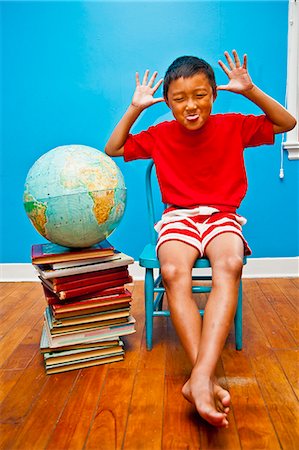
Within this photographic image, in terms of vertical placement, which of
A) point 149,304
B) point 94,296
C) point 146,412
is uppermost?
point 94,296

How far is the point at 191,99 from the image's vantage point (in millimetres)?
1969

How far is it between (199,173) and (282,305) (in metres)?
1.11

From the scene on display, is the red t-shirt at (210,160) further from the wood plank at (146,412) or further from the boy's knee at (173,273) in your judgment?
the wood plank at (146,412)

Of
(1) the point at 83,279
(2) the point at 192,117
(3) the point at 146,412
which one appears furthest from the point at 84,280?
(2) the point at 192,117

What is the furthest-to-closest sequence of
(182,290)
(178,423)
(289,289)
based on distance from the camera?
(289,289) → (182,290) → (178,423)

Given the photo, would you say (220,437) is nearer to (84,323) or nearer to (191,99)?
(84,323)

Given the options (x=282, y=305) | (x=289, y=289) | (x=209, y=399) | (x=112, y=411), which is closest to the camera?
(x=209, y=399)

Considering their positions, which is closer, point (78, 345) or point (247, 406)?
point (247, 406)

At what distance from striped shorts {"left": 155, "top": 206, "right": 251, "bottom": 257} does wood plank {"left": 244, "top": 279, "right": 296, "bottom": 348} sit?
0.53 meters

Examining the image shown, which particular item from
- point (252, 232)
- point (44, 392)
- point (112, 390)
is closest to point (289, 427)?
point (112, 390)

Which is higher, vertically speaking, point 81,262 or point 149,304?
point 81,262

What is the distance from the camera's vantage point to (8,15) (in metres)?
3.23

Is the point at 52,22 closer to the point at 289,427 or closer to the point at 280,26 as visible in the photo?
the point at 280,26

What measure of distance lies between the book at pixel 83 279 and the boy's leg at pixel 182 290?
0.26 meters
